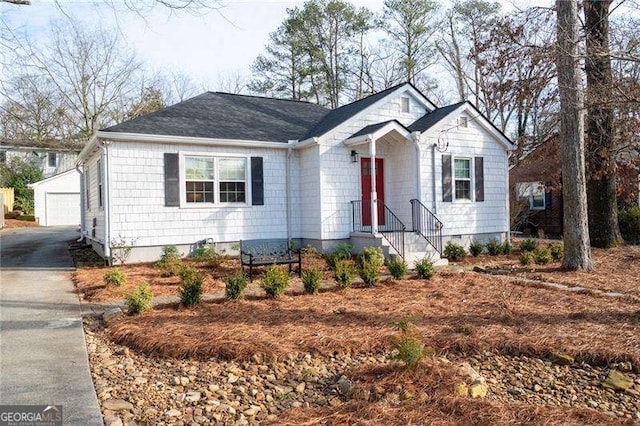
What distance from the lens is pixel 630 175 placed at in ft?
51.0

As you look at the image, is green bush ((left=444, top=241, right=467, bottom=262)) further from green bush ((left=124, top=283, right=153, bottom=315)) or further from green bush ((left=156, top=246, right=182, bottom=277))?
green bush ((left=124, top=283, right=153, bottom=315))

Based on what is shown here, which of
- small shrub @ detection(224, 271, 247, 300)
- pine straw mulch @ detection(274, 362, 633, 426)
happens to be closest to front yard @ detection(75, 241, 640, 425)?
pine straw mulch @ detection(274, 362, 633, 426)

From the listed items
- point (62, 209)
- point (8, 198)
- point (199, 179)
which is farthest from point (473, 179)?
point (8, 198)

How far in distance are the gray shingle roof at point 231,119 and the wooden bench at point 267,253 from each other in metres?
3.28

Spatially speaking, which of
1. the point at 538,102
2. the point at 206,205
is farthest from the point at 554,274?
the point at 206,205

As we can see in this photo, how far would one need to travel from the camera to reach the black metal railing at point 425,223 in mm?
12977

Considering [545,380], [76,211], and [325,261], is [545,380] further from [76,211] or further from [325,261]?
[76,211]

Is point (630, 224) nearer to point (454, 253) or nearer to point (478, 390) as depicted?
point (454, 253)

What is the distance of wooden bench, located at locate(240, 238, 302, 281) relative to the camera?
366 inches

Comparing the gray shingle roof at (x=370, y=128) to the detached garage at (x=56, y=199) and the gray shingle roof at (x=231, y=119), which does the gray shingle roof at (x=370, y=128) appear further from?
the detached garage at (x=56, y=199)

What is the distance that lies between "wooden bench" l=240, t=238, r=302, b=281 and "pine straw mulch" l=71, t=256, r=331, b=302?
1.14 ft

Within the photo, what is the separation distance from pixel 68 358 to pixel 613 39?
1128 centimetres

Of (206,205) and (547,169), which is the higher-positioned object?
(547,169)

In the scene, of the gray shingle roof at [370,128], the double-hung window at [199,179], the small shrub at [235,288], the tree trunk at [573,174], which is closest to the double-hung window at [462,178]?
→ the gray shingle roof at [370,128]
